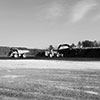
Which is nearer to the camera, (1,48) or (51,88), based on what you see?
(51,88)

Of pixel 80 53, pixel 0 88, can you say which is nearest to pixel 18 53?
pixel 80 53

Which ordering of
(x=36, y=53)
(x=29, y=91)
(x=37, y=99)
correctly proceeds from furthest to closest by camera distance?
(x=36, y=53) → (x=29, y=91) → (x=37, y=99)

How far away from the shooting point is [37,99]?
6.10m

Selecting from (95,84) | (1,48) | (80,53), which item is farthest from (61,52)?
(95,84)

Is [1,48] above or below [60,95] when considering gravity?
above

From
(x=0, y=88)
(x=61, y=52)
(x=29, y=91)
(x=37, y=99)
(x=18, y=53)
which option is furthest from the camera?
(x=61, y=52)

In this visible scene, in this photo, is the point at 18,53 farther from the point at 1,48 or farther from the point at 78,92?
the point at 78,92

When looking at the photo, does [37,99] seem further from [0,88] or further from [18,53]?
[18,53]

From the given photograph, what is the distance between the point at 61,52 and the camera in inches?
1604

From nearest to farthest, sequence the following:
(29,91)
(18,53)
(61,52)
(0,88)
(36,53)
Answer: (29,91)
(0,88)
(18,53)
(61,52)
(36,53)

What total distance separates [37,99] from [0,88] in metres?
2.09

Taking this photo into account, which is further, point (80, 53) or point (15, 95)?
point (80, 53)

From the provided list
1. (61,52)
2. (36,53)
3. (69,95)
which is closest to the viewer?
(69,95)

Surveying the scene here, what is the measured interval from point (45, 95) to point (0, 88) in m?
1.95
